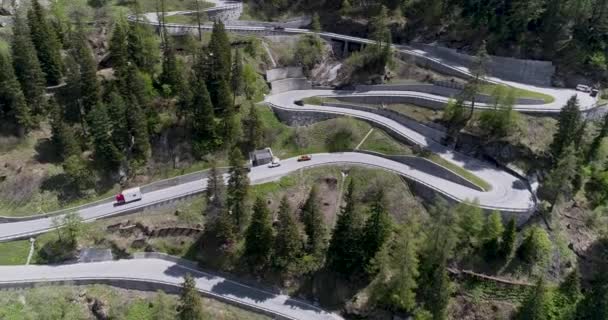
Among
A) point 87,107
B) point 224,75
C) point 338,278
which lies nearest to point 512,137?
point 338,278

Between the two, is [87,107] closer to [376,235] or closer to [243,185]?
[243,185]

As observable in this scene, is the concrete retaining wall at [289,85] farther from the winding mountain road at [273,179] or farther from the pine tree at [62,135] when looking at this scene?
the pine tree at [62,135]

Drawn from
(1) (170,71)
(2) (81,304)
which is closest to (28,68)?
(1) (170,71)

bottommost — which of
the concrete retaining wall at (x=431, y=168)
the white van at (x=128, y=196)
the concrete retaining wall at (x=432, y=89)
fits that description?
the white van at (x=128, y=196)

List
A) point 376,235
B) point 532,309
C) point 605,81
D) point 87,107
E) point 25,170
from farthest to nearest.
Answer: point 605,81 < point 87,107 < point 25,170 < point 376,235 < point 532,309

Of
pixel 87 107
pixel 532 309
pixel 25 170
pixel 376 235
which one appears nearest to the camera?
pixel 532 309

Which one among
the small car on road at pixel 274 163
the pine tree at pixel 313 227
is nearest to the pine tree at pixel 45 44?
the small car on road at pixel 274 163
